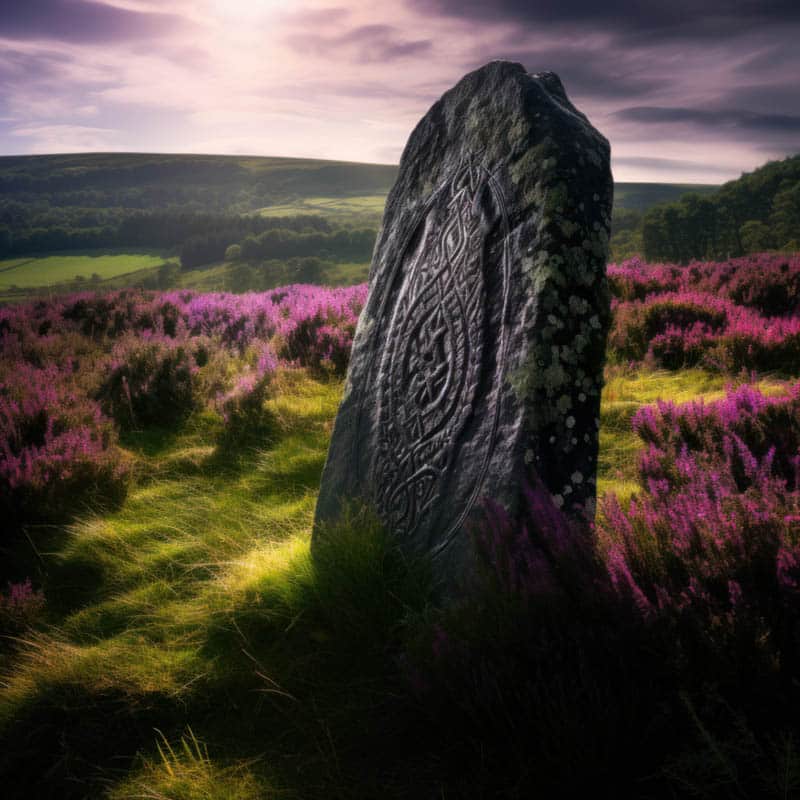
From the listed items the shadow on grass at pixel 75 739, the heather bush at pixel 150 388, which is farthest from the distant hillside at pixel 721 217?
the shadow on grass at pixel 75 739

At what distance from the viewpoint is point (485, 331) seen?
245 cm

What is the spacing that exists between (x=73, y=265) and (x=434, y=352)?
5077 cm

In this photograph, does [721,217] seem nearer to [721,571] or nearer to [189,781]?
[721,571]

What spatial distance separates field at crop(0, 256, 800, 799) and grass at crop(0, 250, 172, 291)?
111 feet

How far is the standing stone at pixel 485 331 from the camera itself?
225 cm

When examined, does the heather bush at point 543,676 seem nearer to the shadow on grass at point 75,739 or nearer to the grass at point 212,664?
the grass at point 212,664

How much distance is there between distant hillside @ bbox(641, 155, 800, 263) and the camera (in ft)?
152

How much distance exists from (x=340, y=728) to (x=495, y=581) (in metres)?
0.76

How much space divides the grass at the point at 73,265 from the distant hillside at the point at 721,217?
42.5 m

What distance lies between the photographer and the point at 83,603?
300cm

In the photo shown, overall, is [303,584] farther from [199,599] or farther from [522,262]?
[522,262]

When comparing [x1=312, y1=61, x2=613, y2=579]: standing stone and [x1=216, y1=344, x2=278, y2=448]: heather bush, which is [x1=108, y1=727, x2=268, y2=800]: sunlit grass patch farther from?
[x1=216, y1=344, x2=278, y2=448]: heather bush

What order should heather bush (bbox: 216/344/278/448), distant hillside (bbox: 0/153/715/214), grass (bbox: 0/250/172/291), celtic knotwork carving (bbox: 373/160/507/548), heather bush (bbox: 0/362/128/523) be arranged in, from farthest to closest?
1. distant hillside (bbox: 0/153/715/214)
2. grass (bbox: 0/250/172/291)
3. heather bush (bbox: 216/344/278/448)
4. heather bush (bbox: 0/362/128/523)
5. celtic knotwork carving (bbox: 373/160/507/548)

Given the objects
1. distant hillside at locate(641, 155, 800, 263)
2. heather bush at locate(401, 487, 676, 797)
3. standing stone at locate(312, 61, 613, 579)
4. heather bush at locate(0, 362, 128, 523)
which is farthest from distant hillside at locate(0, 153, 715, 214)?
heather bush at locate(401, 487, 676, 797)
